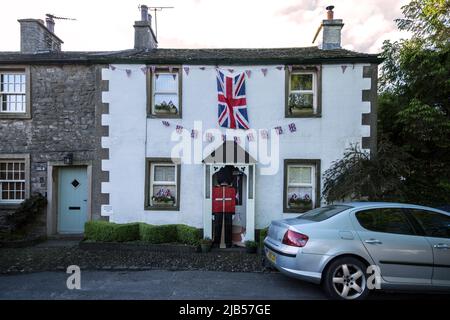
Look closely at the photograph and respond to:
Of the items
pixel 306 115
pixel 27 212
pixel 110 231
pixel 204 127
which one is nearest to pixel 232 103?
pixel 204 127

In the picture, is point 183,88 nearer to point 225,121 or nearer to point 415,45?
point 225,121

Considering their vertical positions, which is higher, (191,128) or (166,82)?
(166,82)

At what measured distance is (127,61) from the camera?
9258 millimetres

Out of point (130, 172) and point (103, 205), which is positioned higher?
point (130, 172)

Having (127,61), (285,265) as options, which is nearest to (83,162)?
(127,61)

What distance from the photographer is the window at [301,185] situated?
8.94m

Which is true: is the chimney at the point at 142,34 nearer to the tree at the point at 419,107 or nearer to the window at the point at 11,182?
the window at the point at 11,182

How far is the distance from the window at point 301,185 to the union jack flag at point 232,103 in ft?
6.17

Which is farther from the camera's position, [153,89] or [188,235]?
[153,89]

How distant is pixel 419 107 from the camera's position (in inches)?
357

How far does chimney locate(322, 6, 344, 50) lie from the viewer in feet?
32.9

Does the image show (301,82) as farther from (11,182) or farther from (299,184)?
(11,182)

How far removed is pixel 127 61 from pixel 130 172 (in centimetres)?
340

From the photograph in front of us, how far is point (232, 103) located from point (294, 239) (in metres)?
5.08
